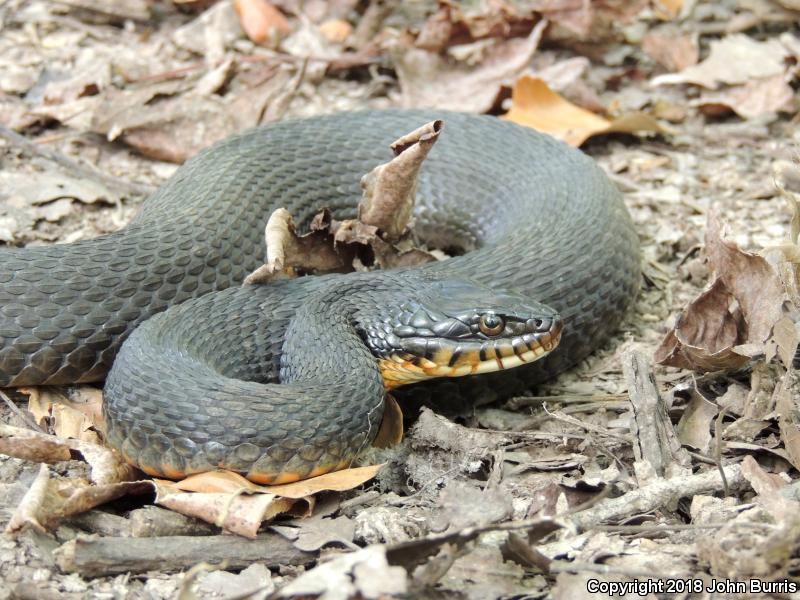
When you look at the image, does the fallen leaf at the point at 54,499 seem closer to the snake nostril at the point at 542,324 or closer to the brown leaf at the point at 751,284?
the snake nostril at the point at 542,324

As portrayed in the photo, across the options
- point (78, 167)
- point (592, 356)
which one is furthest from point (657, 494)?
point (78, 167)

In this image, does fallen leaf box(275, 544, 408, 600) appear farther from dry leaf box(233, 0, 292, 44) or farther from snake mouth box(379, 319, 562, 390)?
dry leaf box(233, 0, 292, 44)

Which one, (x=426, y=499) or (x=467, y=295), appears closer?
(x=426, y=499)

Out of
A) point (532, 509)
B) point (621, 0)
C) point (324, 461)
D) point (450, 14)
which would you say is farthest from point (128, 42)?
point (532, 509)

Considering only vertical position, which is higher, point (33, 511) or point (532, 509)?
point (33, 511)

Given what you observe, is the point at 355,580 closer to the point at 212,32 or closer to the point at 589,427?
the point at 589,427

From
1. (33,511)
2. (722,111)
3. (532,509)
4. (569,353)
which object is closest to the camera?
→ (33,511)

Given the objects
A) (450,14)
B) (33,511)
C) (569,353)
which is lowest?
(569,353)

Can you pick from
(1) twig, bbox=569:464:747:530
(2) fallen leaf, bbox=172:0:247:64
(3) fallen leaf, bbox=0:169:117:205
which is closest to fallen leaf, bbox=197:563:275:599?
(1) twig, bbox=569:464:747:530

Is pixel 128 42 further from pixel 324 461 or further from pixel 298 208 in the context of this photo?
pixel 324 461
